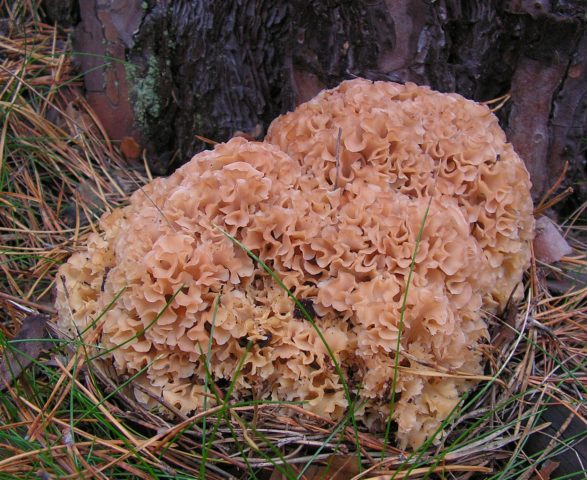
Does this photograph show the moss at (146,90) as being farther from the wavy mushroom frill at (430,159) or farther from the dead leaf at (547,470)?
the dead leaf at (547,470)

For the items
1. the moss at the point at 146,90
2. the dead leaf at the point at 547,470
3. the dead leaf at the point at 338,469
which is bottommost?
the dead leaf at the point at 547,470

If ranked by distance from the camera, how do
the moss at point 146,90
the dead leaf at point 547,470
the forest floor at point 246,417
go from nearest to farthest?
the forest floor at point 246,417, the dead leaf at point 547,470, the moss at point 146,90

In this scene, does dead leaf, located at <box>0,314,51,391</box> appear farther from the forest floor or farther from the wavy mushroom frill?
the wavy mushroom frill

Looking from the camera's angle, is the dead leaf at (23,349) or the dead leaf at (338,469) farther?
the dead leaf at (23,349)

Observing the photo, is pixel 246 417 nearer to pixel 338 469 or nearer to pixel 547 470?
pixel 338 469

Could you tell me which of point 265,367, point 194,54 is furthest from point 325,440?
point 194,54

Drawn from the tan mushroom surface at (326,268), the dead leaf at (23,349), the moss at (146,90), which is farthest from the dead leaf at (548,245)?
the dead leaf at (23,349)

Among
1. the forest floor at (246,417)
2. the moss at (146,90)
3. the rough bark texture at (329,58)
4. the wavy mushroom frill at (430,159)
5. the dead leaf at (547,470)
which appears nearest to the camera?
the forest floor at (246,417)
